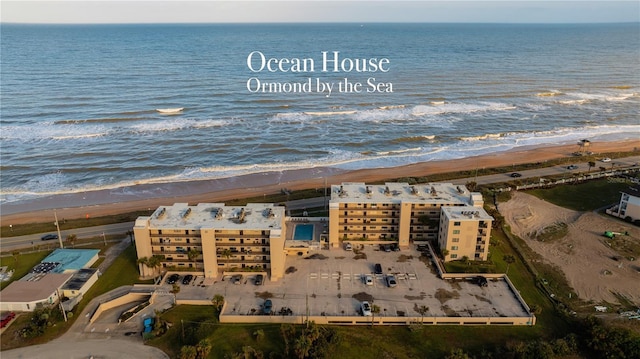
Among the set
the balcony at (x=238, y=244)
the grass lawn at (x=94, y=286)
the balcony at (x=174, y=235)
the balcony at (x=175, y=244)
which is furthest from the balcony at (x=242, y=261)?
the grass lawn at (x=94, y=286)

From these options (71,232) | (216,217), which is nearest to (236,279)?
(216,217)

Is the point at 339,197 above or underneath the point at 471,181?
above

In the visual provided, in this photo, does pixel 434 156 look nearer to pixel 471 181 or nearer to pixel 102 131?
pixel 471 181

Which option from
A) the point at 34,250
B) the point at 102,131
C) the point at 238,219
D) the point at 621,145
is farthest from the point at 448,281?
the point at 102,131

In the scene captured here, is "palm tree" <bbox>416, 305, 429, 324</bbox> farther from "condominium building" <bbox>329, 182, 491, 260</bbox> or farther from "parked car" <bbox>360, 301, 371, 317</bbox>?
"condominium building" <bbox>329, 182, 491, 260</bbox>

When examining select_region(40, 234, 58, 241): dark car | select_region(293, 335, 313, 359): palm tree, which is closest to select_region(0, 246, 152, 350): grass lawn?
select_region(40, 234, 58, 241): dark car

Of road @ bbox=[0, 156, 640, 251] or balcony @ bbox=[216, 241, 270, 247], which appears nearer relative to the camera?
balcony @ bbox=[216, 241, 270, 247]

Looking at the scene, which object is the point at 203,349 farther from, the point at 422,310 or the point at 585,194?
the point at 585,194
